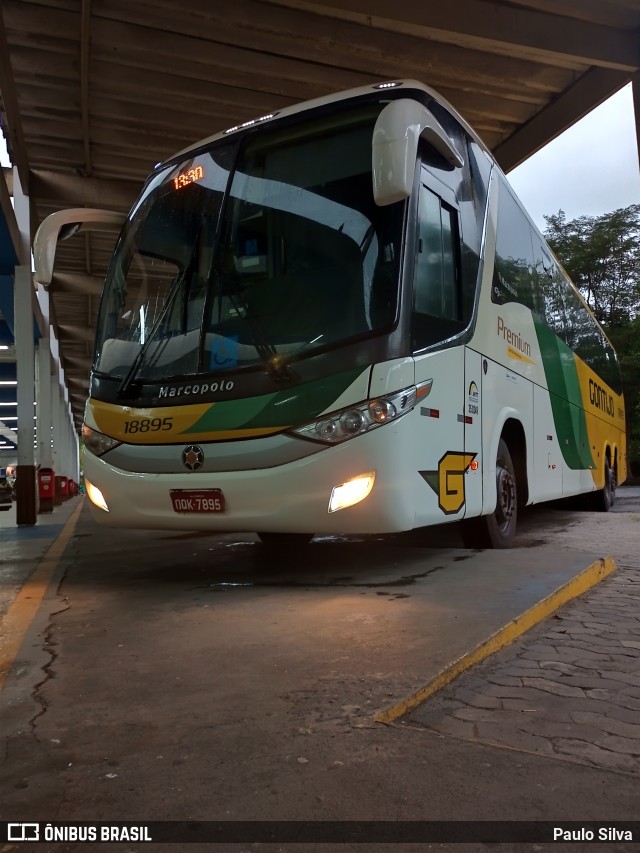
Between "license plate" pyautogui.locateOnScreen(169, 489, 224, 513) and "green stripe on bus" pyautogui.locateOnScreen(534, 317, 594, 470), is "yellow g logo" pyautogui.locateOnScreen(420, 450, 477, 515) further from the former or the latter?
"green stripe on bus" pyautogui.locateOnScreen(534, 317, 594, 470)

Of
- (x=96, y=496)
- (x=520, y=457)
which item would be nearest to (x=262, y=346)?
(x=96, y=496)

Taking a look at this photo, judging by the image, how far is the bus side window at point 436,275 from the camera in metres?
4.55

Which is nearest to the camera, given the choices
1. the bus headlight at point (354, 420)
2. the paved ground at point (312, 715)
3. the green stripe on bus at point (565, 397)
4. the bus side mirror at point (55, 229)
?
the paved ground at point (312, 715)

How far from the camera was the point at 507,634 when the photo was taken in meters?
3.35

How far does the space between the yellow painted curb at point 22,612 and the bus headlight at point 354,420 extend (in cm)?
191

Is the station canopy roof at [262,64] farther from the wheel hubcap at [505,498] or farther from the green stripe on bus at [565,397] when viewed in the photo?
the wheel hubcap at [505,498]

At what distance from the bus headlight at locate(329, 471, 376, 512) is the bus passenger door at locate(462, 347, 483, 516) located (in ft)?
3.87

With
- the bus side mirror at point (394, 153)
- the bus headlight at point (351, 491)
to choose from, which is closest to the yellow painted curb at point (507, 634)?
the bus headlight at point (351, 491)

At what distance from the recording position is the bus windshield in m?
4.43

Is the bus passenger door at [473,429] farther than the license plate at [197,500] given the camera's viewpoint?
Yes

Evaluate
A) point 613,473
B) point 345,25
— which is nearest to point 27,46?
point 345,25

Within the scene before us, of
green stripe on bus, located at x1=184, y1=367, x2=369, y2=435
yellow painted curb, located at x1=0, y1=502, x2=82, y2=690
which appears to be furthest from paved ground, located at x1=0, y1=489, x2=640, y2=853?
green stripe on bus, located at x1=184, y1=367, x2=369, y2=435

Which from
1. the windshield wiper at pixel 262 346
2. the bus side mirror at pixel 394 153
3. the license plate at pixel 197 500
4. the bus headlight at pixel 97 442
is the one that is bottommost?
the license plate at pixel 197 500

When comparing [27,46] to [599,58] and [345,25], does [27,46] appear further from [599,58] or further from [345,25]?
[599,58]
